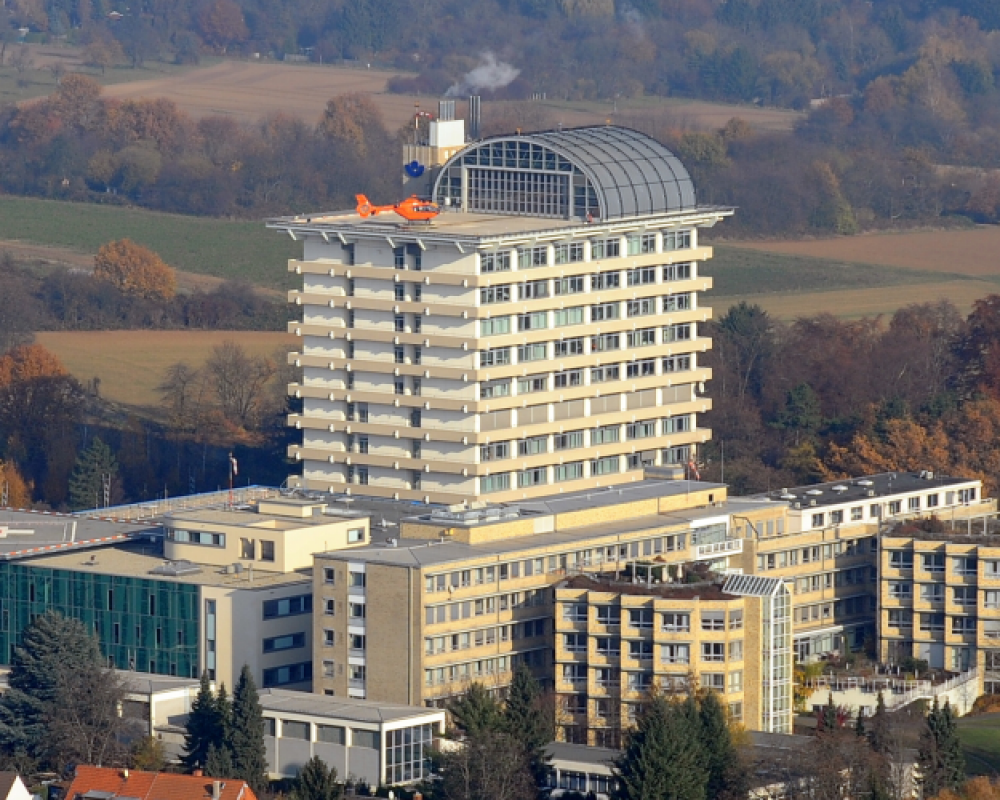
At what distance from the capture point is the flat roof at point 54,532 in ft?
446

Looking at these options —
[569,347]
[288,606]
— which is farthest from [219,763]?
[569,347]

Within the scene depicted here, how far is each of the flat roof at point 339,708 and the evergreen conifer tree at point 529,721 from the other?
3.22 metres

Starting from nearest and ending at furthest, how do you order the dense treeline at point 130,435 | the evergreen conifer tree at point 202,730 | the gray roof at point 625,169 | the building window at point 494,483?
1. the evergreen conifer tree at point 202,730
2. the building window at point 494,483
3. the gray roof at point 625,169
4. the dense treeline at point 130,435

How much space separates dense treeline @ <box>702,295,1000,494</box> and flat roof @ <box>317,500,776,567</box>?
19.5m

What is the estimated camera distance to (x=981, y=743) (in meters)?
123

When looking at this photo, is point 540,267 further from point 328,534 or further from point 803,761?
point 803,761

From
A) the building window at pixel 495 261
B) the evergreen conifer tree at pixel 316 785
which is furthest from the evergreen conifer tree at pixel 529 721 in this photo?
the building window at pixel 495 261

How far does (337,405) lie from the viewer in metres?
146

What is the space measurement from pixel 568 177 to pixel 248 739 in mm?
38291

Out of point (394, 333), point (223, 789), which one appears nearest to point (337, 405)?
point (394, 333)

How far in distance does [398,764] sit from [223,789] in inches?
360

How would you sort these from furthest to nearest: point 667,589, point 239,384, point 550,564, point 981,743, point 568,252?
point 239,384 → point 568,252 → point 550,564 → point 667,589 → point 981,743

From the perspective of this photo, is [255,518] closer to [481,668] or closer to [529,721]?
[481,668]

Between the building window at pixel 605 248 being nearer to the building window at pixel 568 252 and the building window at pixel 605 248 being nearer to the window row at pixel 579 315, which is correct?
the building window at pixel 568 252
